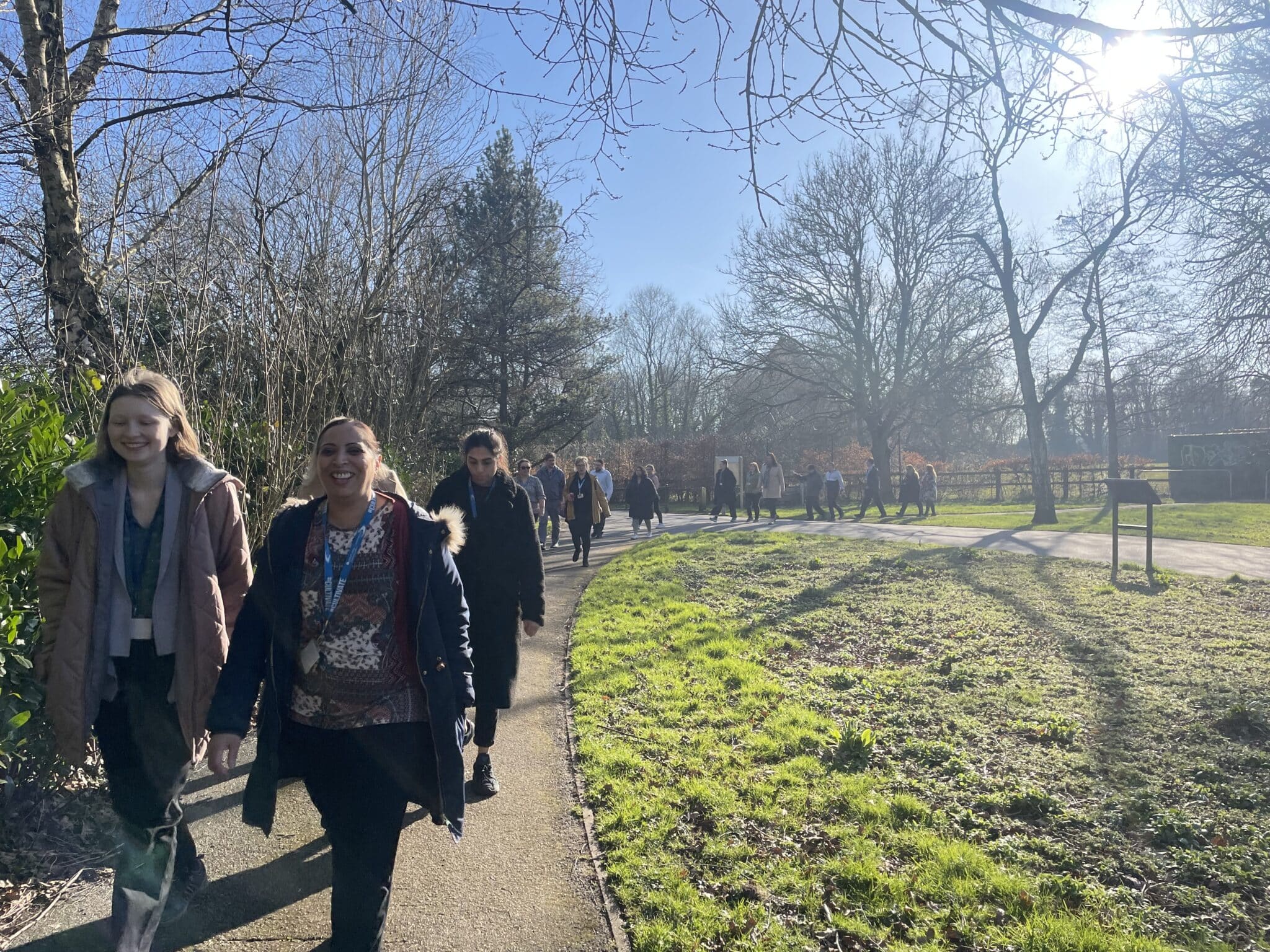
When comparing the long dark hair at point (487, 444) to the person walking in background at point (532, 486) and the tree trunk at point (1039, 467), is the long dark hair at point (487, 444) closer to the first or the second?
the person walking in background at point (532, 486)

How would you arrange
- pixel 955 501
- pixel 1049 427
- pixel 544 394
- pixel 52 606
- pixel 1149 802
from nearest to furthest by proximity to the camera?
pixel 52 606
pixel 1149 802
pixel 544 394
pixel 955 501
pixel 1049 427

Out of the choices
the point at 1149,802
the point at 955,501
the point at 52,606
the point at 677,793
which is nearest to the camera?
the point at 52,606

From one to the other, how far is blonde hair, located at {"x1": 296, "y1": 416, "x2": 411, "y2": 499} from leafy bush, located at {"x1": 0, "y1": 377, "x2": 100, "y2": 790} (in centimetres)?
128

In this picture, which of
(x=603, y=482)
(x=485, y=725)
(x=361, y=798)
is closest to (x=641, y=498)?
(x=603, y=482)

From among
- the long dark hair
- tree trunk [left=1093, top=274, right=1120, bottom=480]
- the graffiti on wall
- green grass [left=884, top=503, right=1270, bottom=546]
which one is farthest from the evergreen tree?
the graffiti on wall

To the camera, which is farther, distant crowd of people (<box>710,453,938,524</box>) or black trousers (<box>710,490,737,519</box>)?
distant crowd of people (<box>710,453,938,524</box>)

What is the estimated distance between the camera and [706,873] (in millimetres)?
3590

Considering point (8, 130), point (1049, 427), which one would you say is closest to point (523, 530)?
point (8, 130)

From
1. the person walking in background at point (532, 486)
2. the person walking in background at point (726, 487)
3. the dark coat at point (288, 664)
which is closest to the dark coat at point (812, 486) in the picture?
the person walking in background at point (726, 487)

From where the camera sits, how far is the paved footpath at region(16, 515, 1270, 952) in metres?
3.08

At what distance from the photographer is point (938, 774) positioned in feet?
15.2

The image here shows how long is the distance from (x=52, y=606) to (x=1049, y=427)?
199 feet

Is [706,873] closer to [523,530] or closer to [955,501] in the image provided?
[523,530]

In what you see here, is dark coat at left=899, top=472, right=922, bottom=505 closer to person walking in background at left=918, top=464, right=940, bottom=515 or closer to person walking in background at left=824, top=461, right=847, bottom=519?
person walking in background at left=918, top=464, right=940, bottom=515
